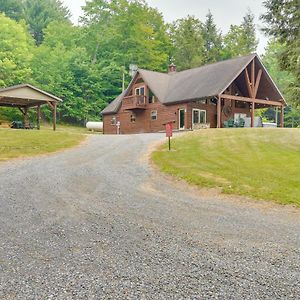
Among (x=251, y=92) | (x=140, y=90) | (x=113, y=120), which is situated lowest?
(x=113, y=120)

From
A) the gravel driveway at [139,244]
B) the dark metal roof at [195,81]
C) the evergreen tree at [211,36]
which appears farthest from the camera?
→ the evergreen tree at [211,36]

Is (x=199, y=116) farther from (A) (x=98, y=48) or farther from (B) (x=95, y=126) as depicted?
(A) (x=98, y=48)

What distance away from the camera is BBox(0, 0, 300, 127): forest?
4122 cm

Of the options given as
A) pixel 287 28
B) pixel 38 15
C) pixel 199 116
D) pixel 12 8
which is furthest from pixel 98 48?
pixel 287 28

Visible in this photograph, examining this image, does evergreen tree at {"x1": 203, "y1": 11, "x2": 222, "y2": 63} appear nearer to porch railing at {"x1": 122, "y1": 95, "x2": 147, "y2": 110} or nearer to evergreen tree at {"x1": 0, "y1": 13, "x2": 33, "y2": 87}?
porch railing at {"x1": 122, "y1": 95, "x2": 147, "y2": 110}

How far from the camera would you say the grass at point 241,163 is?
9320 mm

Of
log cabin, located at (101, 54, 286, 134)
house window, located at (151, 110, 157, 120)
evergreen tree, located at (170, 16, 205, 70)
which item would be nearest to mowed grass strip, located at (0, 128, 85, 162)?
log cabin, located at (101, 54, 286, 134)

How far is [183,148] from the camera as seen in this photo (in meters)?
15.8

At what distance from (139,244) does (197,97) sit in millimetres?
24002

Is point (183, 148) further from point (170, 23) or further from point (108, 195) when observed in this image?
point (170, 23)

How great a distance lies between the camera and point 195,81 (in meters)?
31.8

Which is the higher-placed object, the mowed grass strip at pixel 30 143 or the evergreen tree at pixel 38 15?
the evergreen tree at pixel 38 15

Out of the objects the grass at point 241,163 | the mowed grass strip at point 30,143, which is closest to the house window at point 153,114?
the mowed grass strip at point 30,143

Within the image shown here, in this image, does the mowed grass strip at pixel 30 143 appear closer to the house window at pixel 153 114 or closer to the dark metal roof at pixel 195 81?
the house window at pixel 153 114
